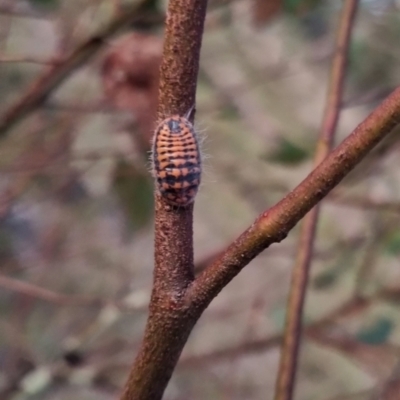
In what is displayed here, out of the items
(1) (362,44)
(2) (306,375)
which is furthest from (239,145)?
(2) (306,375)

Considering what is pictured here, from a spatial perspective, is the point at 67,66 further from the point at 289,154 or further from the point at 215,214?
the point at 215,214

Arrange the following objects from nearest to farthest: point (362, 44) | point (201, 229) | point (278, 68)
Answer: point (362, 44)
point (278, 68)
point (201, 229)

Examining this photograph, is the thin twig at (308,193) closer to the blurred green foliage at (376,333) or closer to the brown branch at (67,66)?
the brown branch at (67,66)

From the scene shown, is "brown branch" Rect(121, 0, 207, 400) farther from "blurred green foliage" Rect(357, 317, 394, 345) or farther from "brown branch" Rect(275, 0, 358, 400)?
"blurred green foliage" Rect(357, 317, 394, 345)

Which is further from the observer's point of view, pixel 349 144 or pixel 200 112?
pixel 200 112

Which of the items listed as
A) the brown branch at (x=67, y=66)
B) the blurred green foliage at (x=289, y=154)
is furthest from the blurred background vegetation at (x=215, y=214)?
the brown branch at (x=67, y=66)

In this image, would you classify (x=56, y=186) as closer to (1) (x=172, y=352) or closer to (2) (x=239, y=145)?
(2) (x=239, y=145)

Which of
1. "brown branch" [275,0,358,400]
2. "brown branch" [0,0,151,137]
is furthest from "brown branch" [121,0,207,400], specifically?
"brown branch" [0,0,151,137]
